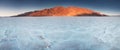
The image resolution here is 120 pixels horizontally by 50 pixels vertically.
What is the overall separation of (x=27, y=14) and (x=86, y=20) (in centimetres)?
74

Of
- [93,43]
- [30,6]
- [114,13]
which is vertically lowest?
[93,43]

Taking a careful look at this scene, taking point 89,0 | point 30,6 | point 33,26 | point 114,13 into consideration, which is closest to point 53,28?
point 33,26

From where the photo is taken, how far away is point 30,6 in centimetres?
259

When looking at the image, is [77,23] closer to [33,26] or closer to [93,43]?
[93,43]

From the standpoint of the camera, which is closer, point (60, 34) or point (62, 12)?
point (60, 34)

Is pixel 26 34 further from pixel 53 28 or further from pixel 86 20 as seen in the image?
pixel 86 20

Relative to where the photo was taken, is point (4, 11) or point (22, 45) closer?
point (22, 45)

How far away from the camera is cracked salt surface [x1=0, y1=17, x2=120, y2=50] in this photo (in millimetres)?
2432

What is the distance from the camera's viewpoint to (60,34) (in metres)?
2.47

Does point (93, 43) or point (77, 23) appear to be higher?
point (77, 23)

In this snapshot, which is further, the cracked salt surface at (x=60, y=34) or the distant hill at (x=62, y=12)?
the distant hill at (x=62, y=12)

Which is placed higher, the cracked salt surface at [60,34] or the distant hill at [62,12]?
the distant hill at [62,12]

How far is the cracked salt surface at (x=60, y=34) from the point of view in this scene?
2432 mm

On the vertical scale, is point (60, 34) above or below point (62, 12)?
below
